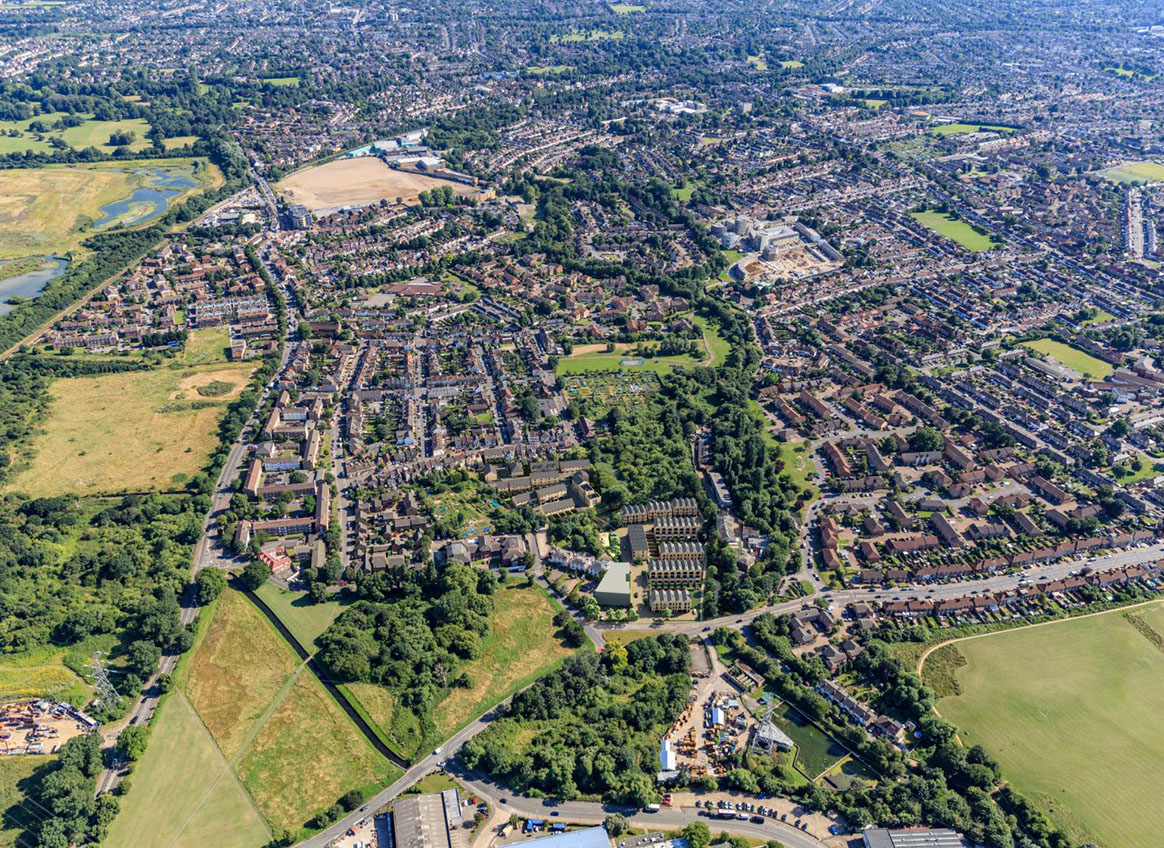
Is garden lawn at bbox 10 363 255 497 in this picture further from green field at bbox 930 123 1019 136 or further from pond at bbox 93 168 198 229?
green field at bbox 930 123 1019 136

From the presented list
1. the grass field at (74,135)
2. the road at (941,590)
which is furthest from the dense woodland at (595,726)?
the grass field at (74,135)

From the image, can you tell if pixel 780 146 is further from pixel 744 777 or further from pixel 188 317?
pixel 744 777

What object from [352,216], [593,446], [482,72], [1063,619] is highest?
[482,72]

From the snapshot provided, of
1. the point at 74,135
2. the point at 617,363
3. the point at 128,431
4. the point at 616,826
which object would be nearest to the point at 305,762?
the point at 616,826

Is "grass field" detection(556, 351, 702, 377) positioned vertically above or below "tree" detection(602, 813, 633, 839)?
above

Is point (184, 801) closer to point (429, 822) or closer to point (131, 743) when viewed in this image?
point (131, 743)

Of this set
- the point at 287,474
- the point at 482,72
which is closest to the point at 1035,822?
the point at 287,474

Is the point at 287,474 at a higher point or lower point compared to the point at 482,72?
lower

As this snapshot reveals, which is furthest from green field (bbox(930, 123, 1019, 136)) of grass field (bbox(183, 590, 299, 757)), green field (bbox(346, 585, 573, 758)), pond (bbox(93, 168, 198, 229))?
grass field (bbox(183, 590, 299, 757))
